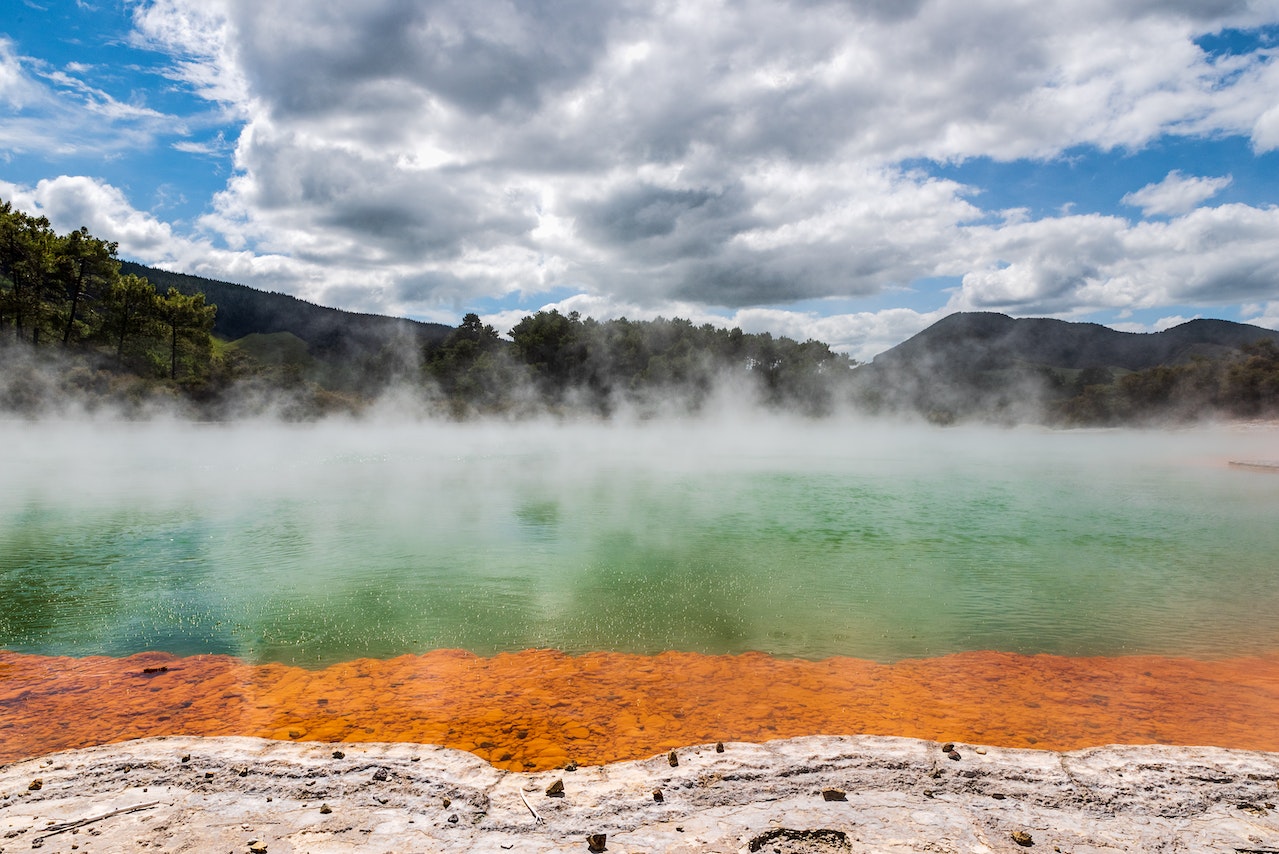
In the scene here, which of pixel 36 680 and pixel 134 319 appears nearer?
pixel 36 680

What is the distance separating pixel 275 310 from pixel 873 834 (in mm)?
132562

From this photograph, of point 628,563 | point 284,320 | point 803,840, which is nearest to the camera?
point 803,840

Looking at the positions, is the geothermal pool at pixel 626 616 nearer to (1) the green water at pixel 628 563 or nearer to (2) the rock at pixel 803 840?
(1) the green water at pixel 628 563

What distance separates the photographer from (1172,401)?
61.2 meters

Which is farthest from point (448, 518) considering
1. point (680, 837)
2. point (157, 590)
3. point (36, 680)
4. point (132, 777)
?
point (680, 837)

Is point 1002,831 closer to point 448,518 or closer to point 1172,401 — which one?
point 448,518

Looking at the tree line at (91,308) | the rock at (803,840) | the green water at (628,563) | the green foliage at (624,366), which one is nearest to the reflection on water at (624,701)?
the green water at (628,563)

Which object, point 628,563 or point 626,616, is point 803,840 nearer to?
point 626,616

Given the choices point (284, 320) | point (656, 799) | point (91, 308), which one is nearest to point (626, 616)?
point (656, 799)

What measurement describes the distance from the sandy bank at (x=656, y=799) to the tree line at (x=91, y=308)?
39906 mm

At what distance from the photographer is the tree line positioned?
33.2 metres

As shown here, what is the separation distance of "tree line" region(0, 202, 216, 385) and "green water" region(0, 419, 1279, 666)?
713 inches

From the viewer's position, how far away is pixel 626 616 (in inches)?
285

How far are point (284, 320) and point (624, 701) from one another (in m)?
128
